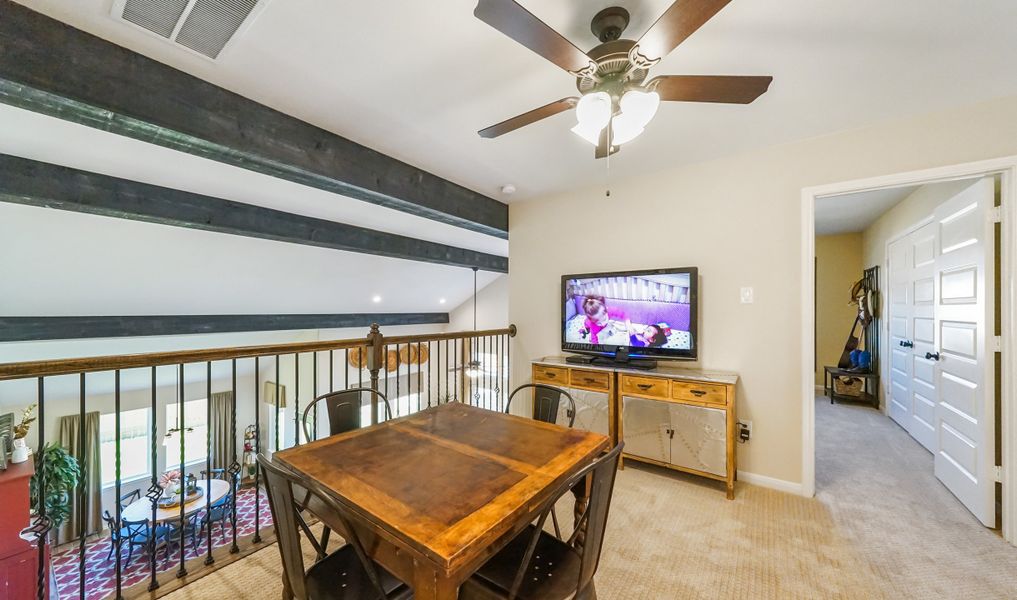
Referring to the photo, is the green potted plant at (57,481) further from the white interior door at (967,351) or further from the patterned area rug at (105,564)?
the white interior door at (967,351)

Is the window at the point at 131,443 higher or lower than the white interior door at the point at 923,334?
lower

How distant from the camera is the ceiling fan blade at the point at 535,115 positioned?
166 cm

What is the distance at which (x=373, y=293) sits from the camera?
7.34 metres

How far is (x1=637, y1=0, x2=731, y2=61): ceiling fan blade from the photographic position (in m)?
1.11

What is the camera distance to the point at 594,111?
5.05 feet

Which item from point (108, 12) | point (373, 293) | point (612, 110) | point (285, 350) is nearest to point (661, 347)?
point (612, 110)

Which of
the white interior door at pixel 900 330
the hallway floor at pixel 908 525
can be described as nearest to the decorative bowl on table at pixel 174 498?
the hallway floor at pixel 908 525

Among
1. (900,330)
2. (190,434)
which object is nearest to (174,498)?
(190,434)

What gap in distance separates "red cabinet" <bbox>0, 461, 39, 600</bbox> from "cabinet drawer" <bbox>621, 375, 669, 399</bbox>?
3.98 metres

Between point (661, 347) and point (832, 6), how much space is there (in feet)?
7.11

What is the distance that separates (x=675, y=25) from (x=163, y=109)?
2.25 m

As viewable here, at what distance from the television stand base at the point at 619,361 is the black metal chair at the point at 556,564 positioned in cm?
181

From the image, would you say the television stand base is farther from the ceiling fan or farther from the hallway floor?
the ceiling fan

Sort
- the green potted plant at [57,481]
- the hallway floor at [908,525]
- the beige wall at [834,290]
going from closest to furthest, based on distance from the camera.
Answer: the hallway floor at [908,525]
the green potted plant at [57,481]
the beige wall at [834,290]
